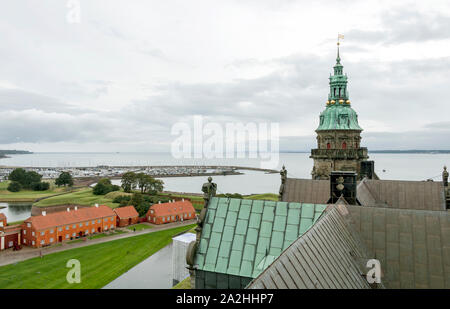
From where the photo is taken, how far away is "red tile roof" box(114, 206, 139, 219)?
201 ft

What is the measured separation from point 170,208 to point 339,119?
4051 cm

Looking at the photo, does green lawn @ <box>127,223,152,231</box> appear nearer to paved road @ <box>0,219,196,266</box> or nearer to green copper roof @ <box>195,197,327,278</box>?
paved road @ <box>0,219,196,266</box>

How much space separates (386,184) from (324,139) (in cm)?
1231

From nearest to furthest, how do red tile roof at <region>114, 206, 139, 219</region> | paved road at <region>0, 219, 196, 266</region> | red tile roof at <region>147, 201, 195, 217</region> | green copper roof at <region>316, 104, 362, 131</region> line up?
green copper roof at <region>316, 104, 362, 131</region>
paved road at <region>0, 219, 196, 266</region>
red tile roof at <region>114, 206, 139, 219</region>
red tile roof at <region>147, 201, 195, 217</region>

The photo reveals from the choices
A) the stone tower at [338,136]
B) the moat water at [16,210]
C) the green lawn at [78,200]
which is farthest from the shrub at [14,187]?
the stone tower at [338,136]

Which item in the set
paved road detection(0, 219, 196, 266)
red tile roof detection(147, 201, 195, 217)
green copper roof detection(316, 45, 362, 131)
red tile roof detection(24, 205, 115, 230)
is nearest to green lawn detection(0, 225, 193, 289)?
paved road detection(0, 219, 196, 266)

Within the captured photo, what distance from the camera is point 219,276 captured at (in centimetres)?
1335

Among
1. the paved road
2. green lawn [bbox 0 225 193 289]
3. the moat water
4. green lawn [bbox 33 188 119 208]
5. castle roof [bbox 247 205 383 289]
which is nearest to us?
castle roof [bbox 247 205 383 289]

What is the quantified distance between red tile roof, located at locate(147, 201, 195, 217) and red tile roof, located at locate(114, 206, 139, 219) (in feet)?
10.0

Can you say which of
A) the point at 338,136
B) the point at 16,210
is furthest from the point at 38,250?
the point at 16,210

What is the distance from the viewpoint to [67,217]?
52594 millimetres

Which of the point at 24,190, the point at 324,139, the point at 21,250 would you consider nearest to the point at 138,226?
the point at 21,250

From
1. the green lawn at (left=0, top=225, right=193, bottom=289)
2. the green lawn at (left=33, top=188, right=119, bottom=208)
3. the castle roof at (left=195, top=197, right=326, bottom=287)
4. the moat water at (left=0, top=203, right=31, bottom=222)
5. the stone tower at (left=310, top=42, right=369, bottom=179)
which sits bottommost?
the green lawn at (left=0, top=225, right=193, bottom=289)

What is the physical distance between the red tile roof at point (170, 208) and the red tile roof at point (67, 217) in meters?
8.74
